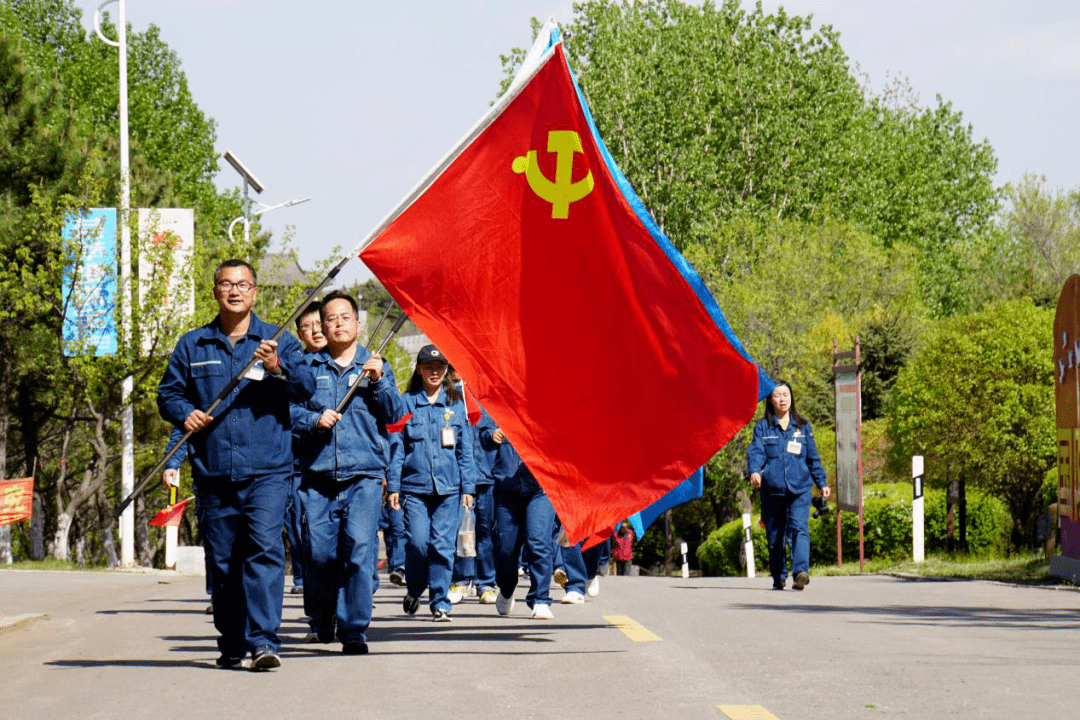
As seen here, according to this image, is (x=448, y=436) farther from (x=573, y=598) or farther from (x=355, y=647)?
(x=355, y=647)

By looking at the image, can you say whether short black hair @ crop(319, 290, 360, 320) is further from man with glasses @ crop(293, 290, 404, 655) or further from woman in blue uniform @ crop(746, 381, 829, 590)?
woman in blue uniform @ crop(746, 381, 829, 590)

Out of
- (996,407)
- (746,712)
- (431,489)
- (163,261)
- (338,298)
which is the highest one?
(163,261)

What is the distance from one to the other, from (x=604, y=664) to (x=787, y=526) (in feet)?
25.3

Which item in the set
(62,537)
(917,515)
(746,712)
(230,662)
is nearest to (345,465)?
(230,662)

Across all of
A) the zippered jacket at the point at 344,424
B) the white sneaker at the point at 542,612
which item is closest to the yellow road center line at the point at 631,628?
the white sneaker at the point at 542,612

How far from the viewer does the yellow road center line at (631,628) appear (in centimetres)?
1080

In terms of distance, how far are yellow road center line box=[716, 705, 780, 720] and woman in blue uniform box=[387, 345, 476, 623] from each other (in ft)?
16.9

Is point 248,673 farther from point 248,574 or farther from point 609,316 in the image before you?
point 609,316

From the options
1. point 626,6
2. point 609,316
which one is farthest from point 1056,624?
point 626,6

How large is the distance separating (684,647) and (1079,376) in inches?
273

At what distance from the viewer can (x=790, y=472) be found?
16.6 meters

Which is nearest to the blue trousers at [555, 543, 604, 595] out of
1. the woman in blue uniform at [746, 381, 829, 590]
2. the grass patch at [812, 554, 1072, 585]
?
the woman in blue uniform at [746, 381, 829, 590]

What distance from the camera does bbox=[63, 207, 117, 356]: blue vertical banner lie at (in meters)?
30.9

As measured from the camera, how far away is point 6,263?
32906 mm
